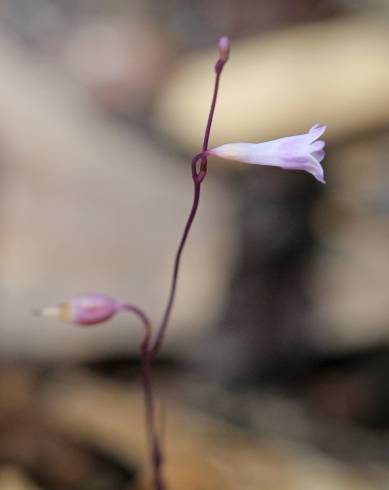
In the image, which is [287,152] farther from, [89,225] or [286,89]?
[286,89]

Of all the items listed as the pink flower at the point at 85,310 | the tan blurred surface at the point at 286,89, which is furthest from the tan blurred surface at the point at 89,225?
the pink flower at the point at 85,310

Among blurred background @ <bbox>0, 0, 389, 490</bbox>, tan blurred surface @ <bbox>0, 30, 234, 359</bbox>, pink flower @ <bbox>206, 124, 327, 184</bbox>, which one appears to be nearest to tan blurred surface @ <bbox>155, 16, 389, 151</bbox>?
blurred background @ <bbox>0, 0, 389, 490</bbox>

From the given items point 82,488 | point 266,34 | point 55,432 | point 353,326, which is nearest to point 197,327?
point 353,326

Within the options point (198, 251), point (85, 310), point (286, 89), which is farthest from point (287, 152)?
point (286, 89)

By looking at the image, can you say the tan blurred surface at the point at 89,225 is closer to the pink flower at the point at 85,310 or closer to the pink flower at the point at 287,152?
the pink flower at the point at 85,310

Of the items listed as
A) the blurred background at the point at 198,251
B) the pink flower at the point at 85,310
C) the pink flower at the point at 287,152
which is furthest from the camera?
the blurred background at the point at 198,251
